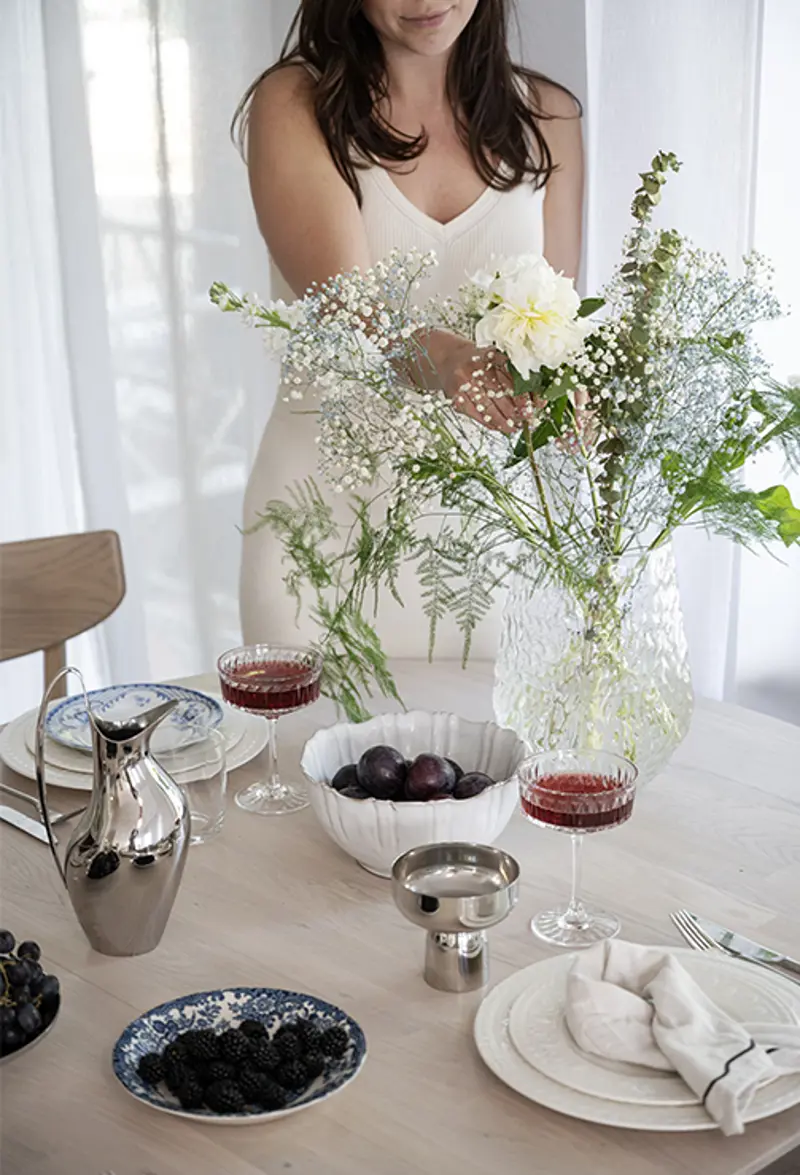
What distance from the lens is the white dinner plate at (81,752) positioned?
5.18 ft

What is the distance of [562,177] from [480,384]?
125 centimetres

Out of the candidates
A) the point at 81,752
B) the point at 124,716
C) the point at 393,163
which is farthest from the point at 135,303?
the point at 81,752

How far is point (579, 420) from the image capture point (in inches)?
53.3

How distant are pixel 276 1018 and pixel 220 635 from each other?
2.61 meters

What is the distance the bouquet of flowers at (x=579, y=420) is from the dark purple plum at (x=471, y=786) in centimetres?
14

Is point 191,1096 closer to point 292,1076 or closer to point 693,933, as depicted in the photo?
point 292,1076

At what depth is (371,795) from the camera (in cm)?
135

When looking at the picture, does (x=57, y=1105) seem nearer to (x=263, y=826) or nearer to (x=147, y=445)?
(x=263, y=826)

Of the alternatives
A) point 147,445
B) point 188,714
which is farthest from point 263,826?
point 147,445

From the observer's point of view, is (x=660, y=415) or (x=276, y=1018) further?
(x=660, y=415)

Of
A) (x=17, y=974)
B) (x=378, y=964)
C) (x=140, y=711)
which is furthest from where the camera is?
(x=140, y=711)

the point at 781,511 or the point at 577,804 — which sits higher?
the point at 781,511

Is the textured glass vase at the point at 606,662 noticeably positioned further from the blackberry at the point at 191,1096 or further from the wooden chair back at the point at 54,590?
the wooden chair back at the point at 54,590

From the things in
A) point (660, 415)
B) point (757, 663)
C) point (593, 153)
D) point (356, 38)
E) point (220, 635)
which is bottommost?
point (220, 635)
